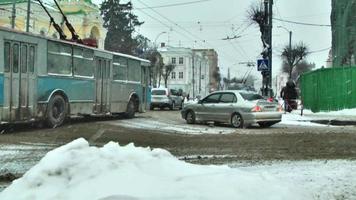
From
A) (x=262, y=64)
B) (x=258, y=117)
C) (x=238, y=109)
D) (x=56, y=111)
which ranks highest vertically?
(x=262, y=64)

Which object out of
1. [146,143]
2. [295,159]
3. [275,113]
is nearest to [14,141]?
[146,143]

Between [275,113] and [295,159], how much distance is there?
11.0m

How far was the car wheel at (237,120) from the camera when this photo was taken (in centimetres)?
2155

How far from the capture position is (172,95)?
143ft

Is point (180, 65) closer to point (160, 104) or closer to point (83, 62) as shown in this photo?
point (160, 104)

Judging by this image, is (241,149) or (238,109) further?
(238,109)

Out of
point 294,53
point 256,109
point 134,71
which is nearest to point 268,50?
point 134,71

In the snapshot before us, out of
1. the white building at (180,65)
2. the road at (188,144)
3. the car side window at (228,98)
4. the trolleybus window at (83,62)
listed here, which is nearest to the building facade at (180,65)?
the white building at (180,65)

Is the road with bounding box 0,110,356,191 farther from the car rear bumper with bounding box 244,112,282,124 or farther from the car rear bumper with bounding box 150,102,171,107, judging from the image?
the car rear bumper with bounding box 150,102,171,107

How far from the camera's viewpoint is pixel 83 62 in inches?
814

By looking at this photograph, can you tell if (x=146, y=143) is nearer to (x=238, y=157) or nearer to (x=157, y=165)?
(x=238, y=157)

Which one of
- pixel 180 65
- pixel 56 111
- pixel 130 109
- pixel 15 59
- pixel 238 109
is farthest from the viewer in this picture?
pixel 180 65

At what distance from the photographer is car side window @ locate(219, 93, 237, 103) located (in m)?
22.0

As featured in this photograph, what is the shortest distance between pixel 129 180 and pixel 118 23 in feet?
273
